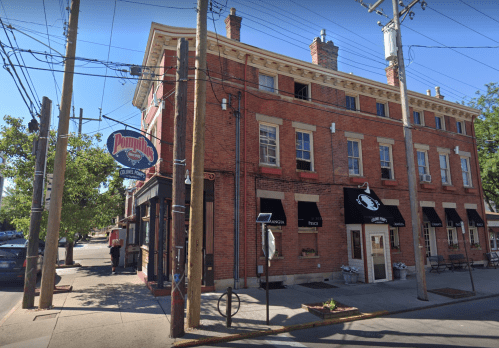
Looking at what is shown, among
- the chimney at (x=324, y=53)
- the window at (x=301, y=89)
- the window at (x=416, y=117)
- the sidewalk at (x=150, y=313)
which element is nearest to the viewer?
the sidewalk at (x=150, y=313)

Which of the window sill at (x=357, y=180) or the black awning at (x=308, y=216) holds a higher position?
the window sill at (x=357, y=180)

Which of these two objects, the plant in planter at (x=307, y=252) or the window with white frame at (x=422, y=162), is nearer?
the plant in planter at (x=307, y=252)

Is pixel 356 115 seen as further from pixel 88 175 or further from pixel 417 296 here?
pixel 88 175

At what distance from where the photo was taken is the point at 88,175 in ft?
54.6

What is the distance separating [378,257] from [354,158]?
517 cm

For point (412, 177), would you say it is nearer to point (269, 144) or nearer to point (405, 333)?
point (269, 144)

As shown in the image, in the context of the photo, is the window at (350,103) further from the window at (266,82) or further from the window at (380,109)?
the window at (266,82)

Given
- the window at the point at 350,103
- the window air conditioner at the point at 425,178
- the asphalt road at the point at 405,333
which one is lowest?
the asphalt road at the point at 405,333

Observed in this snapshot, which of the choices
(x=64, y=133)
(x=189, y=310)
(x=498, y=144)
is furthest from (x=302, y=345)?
(x=498, y=144)

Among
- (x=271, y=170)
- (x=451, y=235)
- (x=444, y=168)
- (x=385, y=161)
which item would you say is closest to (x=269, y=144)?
(x=271, y=170)

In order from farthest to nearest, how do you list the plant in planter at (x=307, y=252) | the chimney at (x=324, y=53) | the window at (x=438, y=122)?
the window at (x=438, y=122) < the chimney at (x=324, y=53) < the plant in planter at (x=307, y=252)

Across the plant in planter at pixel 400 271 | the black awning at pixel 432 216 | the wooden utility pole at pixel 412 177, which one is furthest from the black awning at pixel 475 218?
the wooden utility pole at pixel 412 177

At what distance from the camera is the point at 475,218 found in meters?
20.2

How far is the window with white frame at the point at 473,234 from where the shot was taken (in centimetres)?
2032
